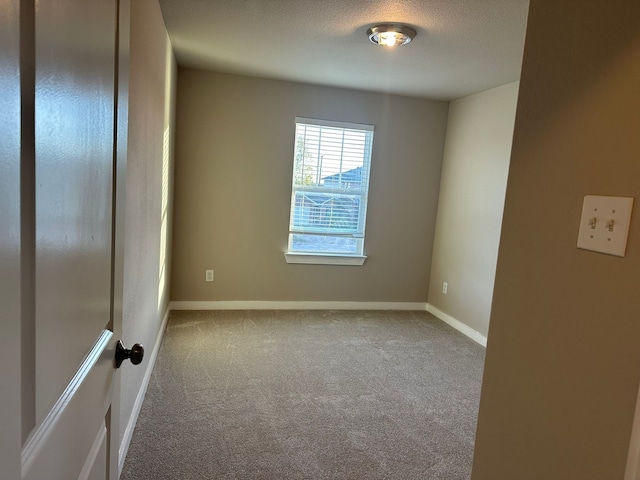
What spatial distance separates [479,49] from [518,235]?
2.25 meters

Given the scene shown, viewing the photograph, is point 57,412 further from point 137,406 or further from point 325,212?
point 325,212

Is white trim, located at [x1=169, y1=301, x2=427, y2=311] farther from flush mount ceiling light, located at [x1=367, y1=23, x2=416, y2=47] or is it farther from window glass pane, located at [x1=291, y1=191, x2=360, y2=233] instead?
flush mount ceiling light, located at [x1=367, y1=23, x2=416, y2=47]

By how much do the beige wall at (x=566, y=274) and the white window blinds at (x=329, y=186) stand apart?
323 centimetres

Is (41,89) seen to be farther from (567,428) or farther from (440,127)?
(440,127)

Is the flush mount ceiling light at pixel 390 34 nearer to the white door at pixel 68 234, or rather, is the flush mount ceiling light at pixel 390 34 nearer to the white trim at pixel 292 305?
the white door at pixel 68 234

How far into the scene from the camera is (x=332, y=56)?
128 inches

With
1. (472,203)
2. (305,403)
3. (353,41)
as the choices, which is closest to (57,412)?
(305,403)

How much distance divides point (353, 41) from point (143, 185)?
1725 millimetres

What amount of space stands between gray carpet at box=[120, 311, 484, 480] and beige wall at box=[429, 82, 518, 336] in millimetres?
460

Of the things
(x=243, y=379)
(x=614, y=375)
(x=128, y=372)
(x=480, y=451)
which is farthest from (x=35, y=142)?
(x=243, y=379)

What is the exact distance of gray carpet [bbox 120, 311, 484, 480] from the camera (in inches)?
78.2

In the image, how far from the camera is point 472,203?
4031 mm

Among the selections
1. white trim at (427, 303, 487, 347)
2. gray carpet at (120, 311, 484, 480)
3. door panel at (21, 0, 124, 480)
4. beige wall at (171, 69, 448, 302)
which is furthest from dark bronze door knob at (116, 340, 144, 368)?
white trim at (427, 303, 487, 347)

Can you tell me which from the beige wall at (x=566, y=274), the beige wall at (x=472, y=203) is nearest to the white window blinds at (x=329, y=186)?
the beige wall at (x=472, y=203)
